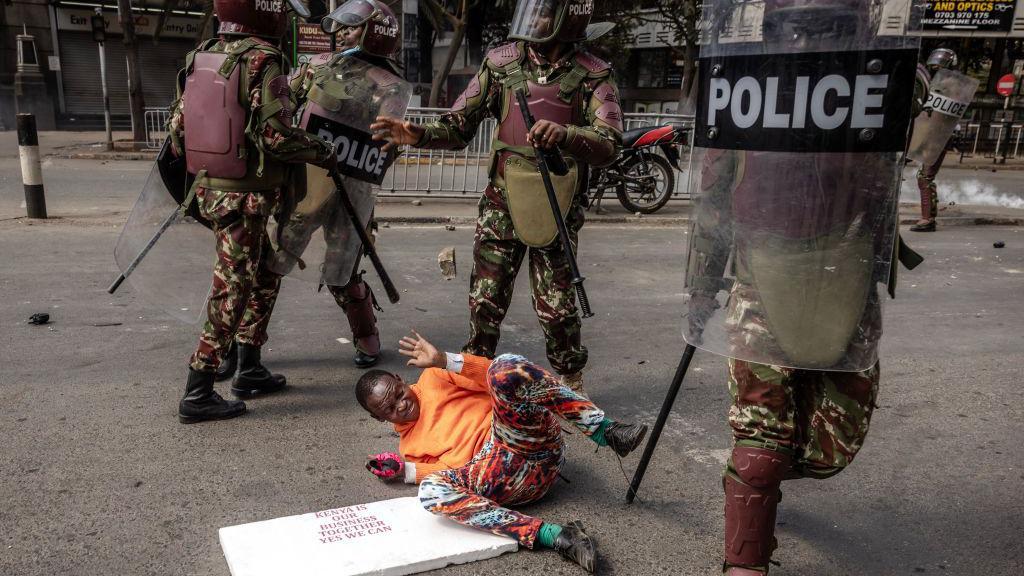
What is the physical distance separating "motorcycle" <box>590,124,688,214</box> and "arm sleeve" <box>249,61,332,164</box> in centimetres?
653

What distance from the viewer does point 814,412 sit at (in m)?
2.32

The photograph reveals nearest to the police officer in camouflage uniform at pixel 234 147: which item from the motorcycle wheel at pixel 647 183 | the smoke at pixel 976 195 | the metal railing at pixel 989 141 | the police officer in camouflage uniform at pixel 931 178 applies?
the motorcycle wheel at pixel 647 183

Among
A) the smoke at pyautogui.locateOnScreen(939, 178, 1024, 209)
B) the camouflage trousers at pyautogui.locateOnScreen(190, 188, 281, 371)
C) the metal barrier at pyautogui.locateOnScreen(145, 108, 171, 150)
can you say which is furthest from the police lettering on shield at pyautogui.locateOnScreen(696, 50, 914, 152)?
the metal barrier at pyautogui.locateOnScreen(145, 108, 171, 150)

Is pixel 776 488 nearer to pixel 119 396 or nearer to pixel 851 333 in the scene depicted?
pixel 851 333

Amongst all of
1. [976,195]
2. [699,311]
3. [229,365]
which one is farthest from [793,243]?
[976,195]

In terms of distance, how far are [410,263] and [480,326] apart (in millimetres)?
3640

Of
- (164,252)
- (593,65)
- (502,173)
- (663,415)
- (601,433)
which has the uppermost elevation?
(593,65)

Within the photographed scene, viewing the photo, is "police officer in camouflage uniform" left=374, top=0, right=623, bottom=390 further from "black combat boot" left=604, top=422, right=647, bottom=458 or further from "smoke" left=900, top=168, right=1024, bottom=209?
"smoke" left=900, top=168, right=1024, bottom=209

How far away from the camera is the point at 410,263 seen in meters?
7.21

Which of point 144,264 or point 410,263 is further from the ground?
point 144,264

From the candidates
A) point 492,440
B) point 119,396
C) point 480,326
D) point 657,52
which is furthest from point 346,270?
point 657,52

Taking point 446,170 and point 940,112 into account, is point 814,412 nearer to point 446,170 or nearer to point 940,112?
point 940,112

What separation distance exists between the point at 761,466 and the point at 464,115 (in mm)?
2123

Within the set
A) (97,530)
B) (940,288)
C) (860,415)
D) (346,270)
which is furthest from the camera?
(940,288)
